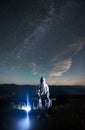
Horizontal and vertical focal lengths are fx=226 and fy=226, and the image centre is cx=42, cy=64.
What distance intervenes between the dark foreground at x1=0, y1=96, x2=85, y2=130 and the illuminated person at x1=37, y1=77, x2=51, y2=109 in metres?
0.59

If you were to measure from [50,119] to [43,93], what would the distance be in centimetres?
355

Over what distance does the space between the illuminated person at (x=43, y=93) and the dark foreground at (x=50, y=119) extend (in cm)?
59

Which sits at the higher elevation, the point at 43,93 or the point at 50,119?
the point at 43,93

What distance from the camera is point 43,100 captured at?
1595 cm

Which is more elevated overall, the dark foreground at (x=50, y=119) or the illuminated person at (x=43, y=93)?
the illuminated person at (x=43, y=93)

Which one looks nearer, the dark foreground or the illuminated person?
the dark foreground

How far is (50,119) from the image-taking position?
12.6m

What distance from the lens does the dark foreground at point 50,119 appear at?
1165cm

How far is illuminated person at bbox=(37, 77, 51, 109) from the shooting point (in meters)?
14.1

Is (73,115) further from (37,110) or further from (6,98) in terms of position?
(6,98)

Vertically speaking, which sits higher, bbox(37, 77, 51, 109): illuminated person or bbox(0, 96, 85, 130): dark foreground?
bbox(37, 77, 51, 109): illuminated person

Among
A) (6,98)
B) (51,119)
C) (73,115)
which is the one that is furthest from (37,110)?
(6,98)

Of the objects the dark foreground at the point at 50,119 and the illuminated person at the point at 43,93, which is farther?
the illuminated person at the point at 43,93

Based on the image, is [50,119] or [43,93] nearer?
[50,119]
